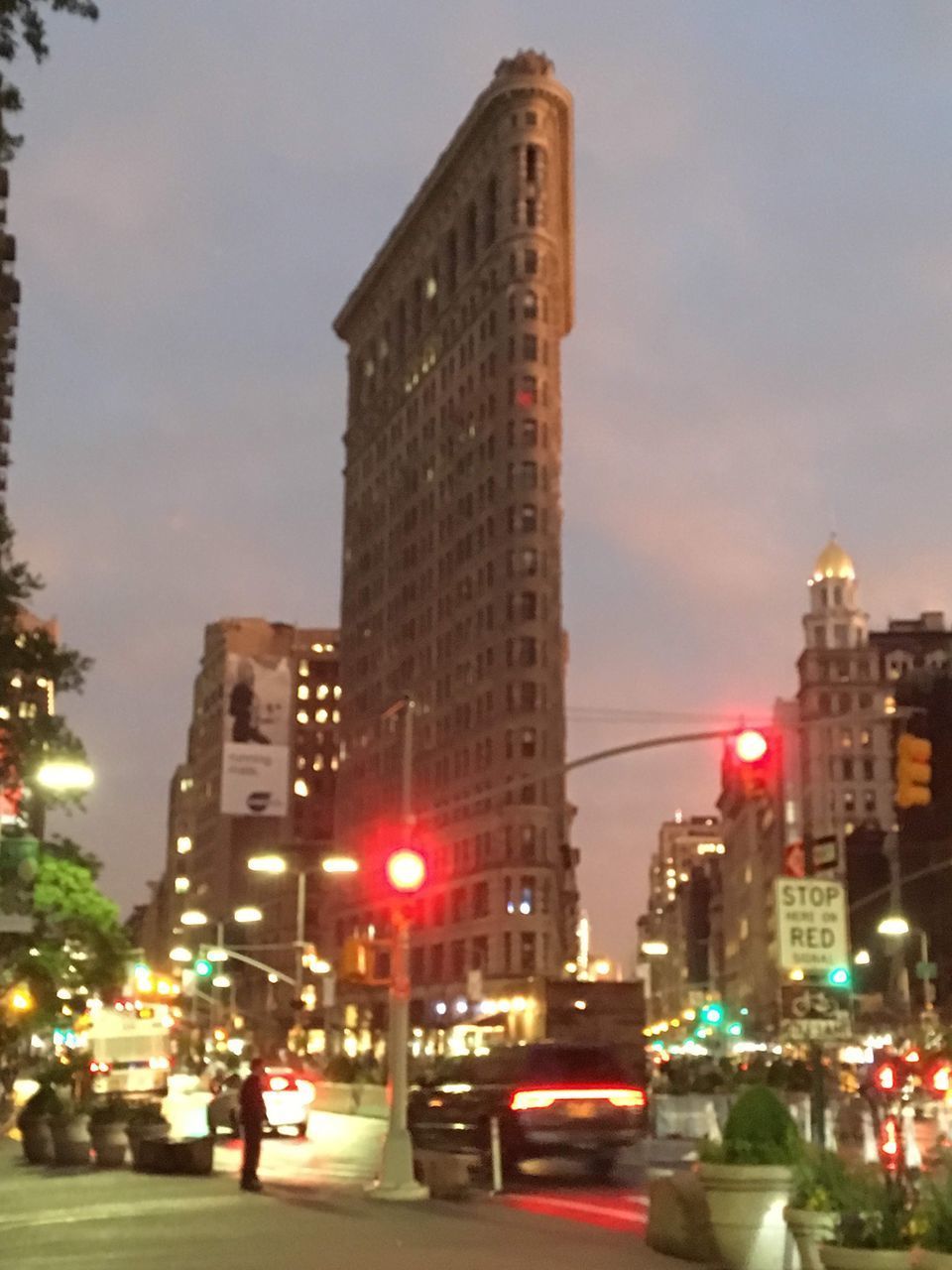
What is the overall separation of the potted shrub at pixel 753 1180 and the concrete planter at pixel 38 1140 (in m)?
16.9

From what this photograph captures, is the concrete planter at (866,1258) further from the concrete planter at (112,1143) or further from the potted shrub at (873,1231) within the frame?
the concrete planter at (112,1143)

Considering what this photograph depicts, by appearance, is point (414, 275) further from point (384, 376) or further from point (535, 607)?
point (535, 607)

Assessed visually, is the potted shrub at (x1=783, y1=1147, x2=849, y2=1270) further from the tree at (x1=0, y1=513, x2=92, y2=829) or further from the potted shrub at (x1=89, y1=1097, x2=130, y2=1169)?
the potted shrub at (x1=89, y1=1097, x2=130, y2=1169)

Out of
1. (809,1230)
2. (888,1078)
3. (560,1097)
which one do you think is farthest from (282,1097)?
(809,1230)

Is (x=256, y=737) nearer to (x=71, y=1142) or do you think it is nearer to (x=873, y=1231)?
(x=71, y=1142)

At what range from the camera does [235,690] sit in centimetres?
5938

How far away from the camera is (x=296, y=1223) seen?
17.4m

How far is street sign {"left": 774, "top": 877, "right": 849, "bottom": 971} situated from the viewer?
14477mm

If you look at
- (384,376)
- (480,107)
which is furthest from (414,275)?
(480,107)

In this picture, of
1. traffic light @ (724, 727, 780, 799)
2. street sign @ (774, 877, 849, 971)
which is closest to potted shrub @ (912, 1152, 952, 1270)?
street sign @ (774, 877, 849, 971)

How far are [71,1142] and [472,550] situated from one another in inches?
3852

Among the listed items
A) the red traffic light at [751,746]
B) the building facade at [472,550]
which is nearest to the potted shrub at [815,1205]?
the red traffic light at [751,746]

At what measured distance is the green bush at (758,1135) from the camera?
13055mm

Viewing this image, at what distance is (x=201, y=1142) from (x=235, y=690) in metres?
35.9
